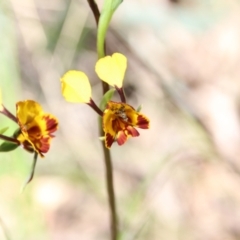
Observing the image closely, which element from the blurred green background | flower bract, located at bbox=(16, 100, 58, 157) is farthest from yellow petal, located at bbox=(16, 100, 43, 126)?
the blurred green background

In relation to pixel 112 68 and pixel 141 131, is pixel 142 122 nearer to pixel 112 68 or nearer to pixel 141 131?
pixel 112 68

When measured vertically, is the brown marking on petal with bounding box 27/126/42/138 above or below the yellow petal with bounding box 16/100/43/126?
below

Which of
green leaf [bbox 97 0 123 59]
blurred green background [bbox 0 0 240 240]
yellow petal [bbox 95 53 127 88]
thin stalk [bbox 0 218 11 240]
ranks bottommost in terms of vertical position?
thin stalk [bbox 0 218 11 240]

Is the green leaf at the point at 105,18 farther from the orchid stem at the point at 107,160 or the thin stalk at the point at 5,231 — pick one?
the thin stalk at the point at 5,231

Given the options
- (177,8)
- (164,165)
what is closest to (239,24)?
(177,8)

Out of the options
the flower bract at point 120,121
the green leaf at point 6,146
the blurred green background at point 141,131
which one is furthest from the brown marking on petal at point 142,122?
the blurred green background at point 141,131

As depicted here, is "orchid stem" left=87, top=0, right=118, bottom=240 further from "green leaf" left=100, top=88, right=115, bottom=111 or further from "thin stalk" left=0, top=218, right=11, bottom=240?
"thin stalk" left=0, top=218, right=11, bottom=240
